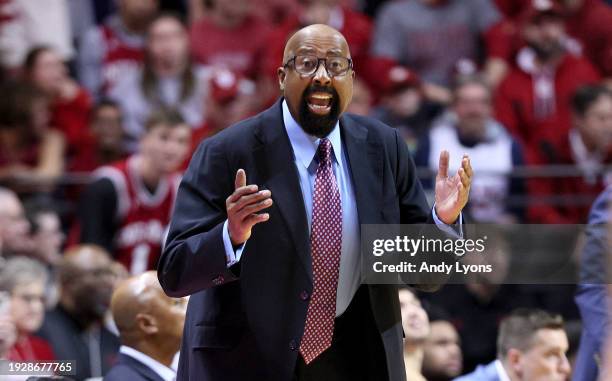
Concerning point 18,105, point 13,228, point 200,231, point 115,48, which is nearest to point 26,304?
point 13,228

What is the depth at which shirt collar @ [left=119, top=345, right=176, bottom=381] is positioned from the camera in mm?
4641

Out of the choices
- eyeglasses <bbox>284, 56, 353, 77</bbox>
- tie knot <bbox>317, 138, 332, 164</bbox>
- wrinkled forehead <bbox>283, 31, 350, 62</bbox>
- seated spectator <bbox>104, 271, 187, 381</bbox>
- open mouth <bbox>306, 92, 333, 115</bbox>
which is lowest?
seated spectator <bbox>104, 271, 187, 381</bbox>

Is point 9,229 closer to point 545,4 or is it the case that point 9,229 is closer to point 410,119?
point 410,119

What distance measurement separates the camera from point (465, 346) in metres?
6.21

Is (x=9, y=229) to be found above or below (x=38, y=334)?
above

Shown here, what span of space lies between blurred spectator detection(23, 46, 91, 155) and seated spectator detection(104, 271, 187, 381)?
3.86m

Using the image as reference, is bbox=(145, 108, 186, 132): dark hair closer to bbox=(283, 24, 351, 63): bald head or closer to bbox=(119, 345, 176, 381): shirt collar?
bbox=(119, 345, 176, 381): shirt collar

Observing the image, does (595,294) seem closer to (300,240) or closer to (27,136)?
(300,240)

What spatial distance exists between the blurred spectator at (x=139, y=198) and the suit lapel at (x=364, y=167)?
3604mm

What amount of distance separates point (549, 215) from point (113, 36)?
3528 millimetres

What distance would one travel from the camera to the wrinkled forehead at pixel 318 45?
3820mm

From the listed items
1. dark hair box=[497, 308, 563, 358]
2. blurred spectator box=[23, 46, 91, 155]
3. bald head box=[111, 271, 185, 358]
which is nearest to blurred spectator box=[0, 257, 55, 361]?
bald head box=[111, 271, 185, 358]

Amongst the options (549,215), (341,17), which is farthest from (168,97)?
(549,215)

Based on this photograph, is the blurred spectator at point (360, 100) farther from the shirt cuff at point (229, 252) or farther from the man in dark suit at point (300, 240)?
the shirt cuff at point (229, 252)
